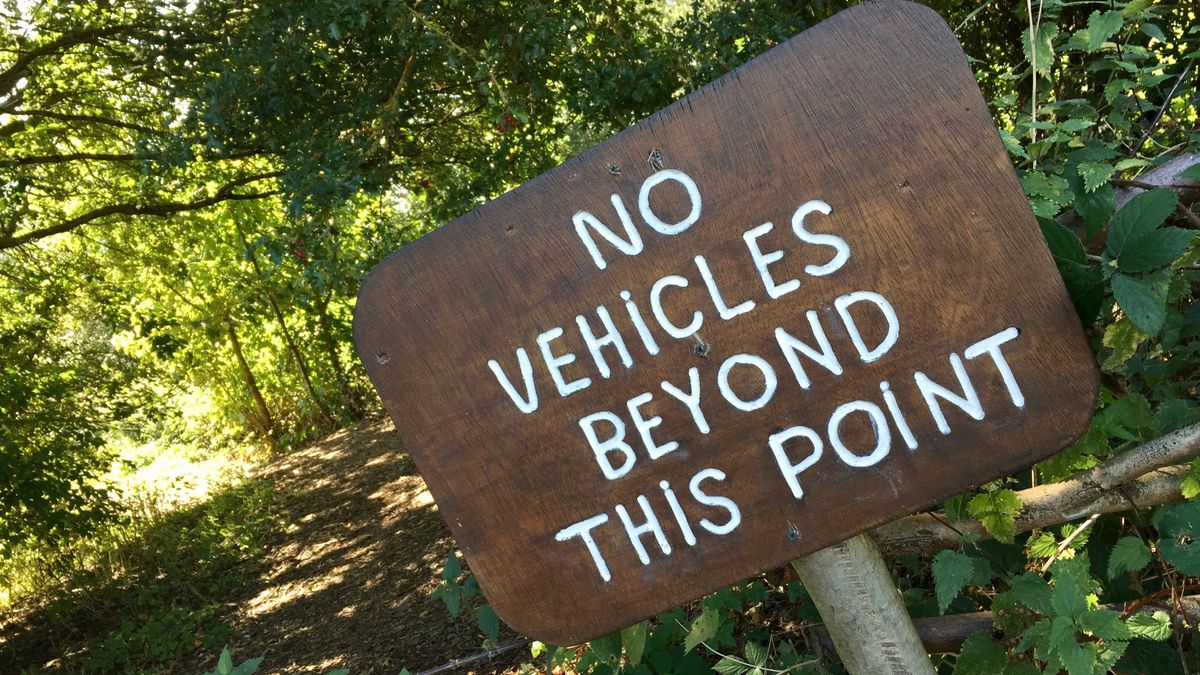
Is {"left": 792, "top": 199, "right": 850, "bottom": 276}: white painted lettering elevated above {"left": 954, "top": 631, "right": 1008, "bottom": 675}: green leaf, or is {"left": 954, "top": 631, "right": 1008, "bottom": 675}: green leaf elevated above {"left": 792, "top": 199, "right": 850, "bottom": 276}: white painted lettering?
{"left": 792, "top": 199, "right": 850, "bottom": 276}: white painted lettering

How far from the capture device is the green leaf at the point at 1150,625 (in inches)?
43.6

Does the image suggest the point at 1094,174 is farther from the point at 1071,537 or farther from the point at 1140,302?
the point at 1071,537

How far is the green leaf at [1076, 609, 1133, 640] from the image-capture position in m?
1.02

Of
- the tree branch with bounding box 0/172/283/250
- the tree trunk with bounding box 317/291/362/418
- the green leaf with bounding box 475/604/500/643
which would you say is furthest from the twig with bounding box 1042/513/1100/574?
the tree trunk with bounding box 317/291/362/418

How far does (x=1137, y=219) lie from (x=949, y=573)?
53 cm

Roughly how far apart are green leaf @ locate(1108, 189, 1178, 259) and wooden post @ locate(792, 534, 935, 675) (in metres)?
0.46

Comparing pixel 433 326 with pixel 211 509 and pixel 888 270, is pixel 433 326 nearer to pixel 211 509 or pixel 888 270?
pixel 888 270

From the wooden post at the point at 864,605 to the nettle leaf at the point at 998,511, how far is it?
274mm

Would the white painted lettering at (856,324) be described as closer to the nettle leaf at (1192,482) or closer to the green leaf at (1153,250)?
the green leaf at (1153,250)

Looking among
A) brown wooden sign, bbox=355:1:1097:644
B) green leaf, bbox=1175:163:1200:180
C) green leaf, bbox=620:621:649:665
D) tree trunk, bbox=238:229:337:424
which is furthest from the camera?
tree trunk, bbox=238:229:337:424

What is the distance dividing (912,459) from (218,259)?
1048 centimetres

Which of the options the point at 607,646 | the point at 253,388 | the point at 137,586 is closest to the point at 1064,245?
the point at 607,646

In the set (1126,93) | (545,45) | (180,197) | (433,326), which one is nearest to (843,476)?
(433,326)

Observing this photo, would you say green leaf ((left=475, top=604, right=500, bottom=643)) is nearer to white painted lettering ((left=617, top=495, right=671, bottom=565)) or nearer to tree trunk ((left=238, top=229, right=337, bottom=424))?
white painted lettering ((left=617, top=495, right=671, bottom=565))
